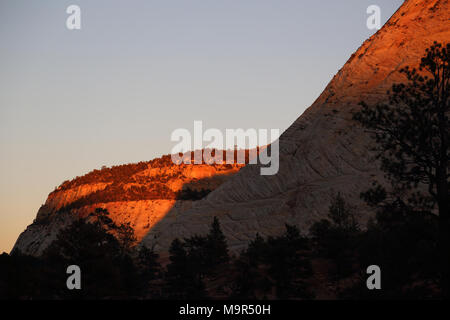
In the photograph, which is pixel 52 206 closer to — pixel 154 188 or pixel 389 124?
pixel 154 188

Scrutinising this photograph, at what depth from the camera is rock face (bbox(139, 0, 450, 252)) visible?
7556 centimetres

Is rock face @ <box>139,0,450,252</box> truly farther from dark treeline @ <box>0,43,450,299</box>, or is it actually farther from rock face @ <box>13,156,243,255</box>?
rock face @ <box>13,156,243,255</box>

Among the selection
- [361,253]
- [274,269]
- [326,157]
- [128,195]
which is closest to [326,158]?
[326,157]

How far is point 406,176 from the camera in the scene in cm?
2711

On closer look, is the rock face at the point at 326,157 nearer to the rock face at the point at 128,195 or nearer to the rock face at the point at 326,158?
the rock face at the point at 326,158

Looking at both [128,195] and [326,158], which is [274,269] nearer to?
[326,158]

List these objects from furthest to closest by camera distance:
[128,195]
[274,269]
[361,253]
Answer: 1. [128,195]
2. [274,269]
3. [361,253]

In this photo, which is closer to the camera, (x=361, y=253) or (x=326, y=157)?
(x=361, y=253)

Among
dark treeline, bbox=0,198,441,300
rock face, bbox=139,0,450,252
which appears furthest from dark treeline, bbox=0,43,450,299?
rock face, bbox=139,0,450,252

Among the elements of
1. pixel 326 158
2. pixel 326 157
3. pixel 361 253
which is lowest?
pixel 361 253

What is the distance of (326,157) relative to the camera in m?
79.4

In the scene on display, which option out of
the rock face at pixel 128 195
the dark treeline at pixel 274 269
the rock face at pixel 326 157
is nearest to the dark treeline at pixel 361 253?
the dark treeline at pixel 274 269

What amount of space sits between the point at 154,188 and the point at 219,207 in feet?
216
